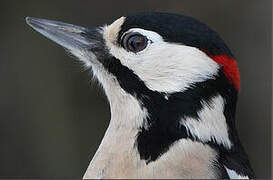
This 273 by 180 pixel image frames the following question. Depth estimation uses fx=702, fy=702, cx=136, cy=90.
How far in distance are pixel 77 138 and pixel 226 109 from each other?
14.9ft

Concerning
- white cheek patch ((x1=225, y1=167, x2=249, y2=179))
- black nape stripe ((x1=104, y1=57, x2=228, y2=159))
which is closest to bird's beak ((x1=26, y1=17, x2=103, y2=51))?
black nape stripe ((x1=104, y1=57, x2=228, y2=159))

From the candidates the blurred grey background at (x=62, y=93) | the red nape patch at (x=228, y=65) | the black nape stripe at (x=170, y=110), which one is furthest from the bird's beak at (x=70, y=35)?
the blurred grey background at (x=62, y=93)

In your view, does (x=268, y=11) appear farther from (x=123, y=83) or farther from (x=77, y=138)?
(x=123, y=83)

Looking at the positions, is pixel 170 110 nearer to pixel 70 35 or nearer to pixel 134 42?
pixel 134 42

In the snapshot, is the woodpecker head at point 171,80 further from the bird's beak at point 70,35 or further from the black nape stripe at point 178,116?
the bird's beak at point 70,35

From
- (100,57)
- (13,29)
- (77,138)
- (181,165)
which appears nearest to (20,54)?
(13,29)

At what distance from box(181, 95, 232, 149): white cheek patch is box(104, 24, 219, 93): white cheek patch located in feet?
0.46

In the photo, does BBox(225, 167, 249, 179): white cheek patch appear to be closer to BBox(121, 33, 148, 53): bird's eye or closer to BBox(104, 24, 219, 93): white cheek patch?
BBox(104, 24, 219, 93): white cheek patch

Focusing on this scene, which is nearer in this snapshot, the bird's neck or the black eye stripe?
the bird's neck

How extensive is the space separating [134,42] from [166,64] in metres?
0.20

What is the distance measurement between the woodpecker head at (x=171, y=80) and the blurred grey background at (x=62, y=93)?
4128 mm

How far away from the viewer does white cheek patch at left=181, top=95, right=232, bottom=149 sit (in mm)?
3414

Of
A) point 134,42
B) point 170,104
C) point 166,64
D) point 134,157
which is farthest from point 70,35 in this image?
point 134,157

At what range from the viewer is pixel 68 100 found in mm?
7840
